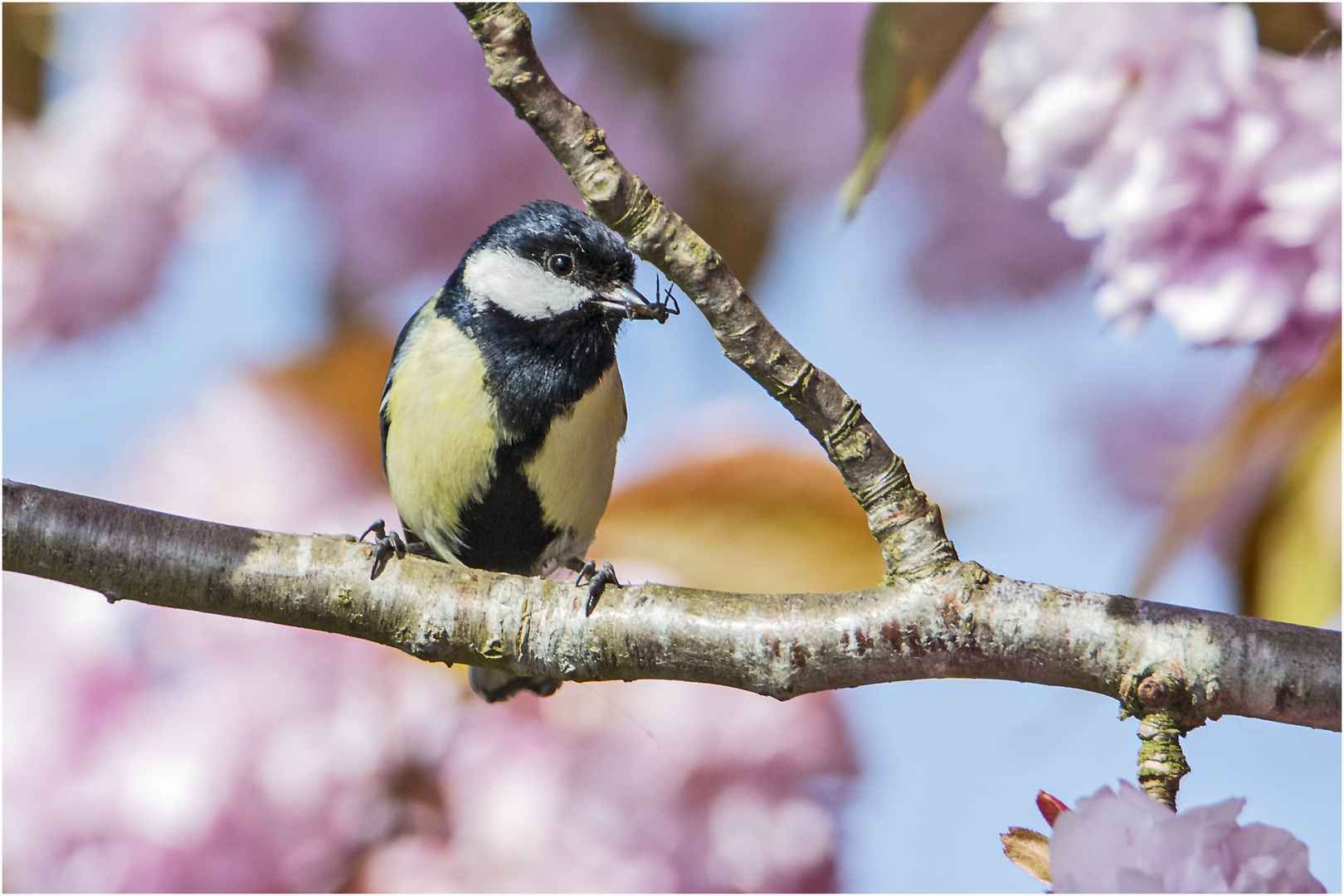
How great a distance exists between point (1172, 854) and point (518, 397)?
0.58 metres

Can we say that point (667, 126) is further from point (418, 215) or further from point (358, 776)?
point (358, 776)

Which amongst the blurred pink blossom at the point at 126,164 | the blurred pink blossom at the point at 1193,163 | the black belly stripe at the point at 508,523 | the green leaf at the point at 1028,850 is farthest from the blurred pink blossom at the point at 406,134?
the green leaf at the point at 1028,850

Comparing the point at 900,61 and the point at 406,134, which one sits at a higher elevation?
the point at 406,134

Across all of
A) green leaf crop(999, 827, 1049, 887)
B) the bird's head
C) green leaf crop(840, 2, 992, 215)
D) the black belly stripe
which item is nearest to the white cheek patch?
the bird's head

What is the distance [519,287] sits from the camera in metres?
0.89

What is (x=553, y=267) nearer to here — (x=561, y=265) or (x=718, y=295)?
(x=561, y=265)

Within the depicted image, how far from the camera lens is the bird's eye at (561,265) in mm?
869

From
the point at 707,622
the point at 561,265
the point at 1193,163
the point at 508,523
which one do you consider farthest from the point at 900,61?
the point at 508,523

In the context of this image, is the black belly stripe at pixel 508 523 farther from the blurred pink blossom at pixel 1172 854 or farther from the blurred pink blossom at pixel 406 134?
the blurred pink blossom at pixel 1172 854

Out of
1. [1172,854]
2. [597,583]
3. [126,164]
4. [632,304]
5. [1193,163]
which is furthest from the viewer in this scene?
[126,164]

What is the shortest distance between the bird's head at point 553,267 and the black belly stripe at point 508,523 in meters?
0.11

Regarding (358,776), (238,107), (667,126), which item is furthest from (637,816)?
(238,107)

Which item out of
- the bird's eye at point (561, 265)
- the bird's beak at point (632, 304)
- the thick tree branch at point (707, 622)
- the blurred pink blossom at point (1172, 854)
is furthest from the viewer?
the bird's eye at point (561, 265)

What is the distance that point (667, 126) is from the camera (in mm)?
915
